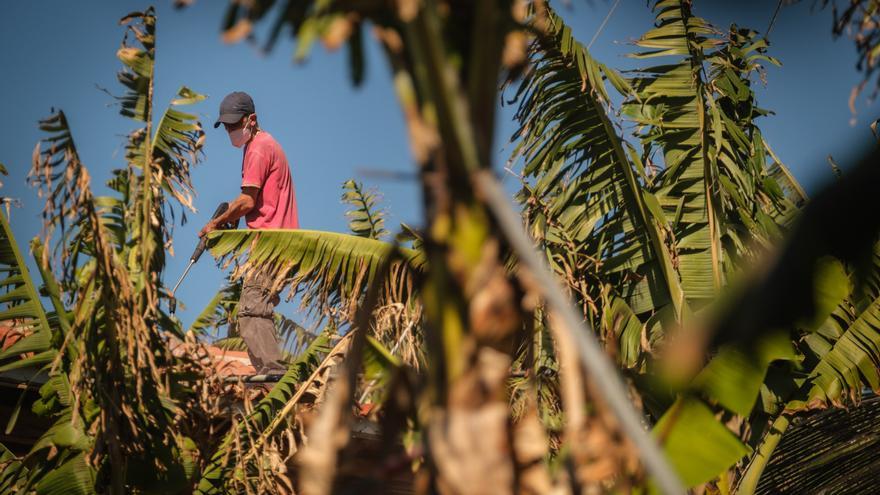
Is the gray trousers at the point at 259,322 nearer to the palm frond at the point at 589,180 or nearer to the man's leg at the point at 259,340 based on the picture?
the man's leg at the point at 259,340

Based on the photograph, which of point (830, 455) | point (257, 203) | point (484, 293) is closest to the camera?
point (484, 293)

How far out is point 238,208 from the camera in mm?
6387

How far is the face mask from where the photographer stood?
658 centimetres

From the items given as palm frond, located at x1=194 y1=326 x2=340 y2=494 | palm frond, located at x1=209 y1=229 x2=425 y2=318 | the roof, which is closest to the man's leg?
palm frond, located at x1=209 y1=229 x2=425 y2=318

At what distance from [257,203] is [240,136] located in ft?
1.75

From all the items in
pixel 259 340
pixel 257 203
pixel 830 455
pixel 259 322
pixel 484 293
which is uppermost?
pixel 257 203

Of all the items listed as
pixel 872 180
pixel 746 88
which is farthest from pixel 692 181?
pixel 872 180

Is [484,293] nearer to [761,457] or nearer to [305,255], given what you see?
[305,255]

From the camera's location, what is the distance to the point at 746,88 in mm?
7188

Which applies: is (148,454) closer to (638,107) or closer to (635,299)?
(635,299)

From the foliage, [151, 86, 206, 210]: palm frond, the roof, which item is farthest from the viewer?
the roof

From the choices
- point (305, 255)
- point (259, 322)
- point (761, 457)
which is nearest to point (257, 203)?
point (305, 255)

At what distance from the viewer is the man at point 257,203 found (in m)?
6.26

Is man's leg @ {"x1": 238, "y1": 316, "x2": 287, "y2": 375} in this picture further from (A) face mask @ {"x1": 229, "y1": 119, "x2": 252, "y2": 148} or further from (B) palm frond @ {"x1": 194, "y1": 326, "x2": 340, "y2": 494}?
(A) face mask @ {"x1": 229, "y1": 119, "x2": 252, "y2": 148}
